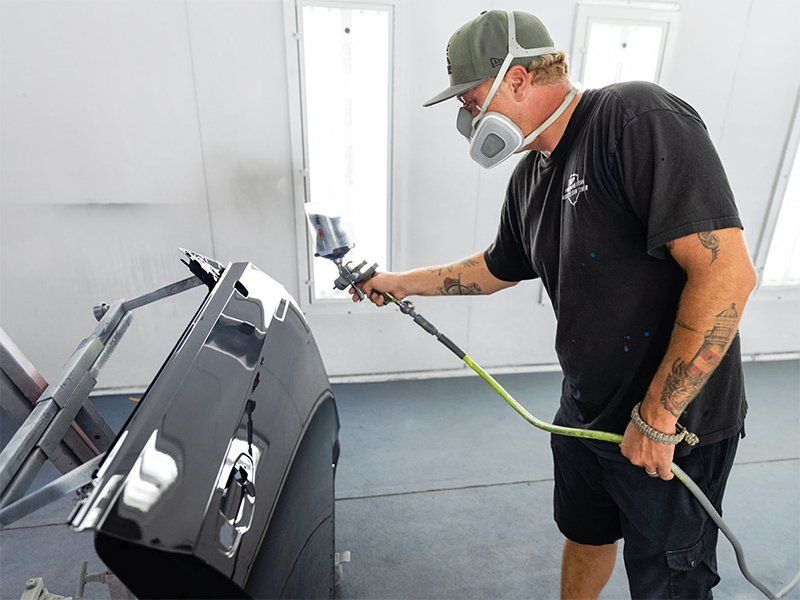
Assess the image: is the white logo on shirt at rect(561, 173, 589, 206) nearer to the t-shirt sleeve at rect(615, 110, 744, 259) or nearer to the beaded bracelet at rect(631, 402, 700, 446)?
the t-shirt sleeve at rect(615, 110, 744, 259)

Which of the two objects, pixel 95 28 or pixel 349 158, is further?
pixel 349 158

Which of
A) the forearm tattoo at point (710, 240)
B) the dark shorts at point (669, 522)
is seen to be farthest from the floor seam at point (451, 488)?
the forearm tattoo at point (710, 240)

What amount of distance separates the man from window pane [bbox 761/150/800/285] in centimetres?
223

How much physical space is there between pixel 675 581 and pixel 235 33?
7.81 ft

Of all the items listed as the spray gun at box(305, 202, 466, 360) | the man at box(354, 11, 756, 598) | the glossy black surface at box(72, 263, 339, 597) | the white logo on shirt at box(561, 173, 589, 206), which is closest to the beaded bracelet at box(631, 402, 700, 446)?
the man at box(354, 11, 756, 598)

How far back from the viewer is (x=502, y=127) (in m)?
1.08

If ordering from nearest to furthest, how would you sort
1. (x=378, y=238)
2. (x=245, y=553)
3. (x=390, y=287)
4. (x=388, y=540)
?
(x=245, y=553) < (x=390, y=287) < (x=388, y=540) < (x=378, y=238)

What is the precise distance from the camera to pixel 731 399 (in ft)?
3.41

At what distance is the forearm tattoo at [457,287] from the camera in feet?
4.98

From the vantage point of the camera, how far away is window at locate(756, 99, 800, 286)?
Answer: 2578 mm

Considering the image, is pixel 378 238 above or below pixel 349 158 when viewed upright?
below

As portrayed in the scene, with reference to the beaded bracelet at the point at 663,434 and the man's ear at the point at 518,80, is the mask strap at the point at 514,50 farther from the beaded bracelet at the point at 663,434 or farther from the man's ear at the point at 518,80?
the beaded bracelet at the point at 663,434

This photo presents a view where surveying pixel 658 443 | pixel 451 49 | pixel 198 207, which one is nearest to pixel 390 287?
pixel 451 49

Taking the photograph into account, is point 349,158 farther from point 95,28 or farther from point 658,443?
point 658,443
